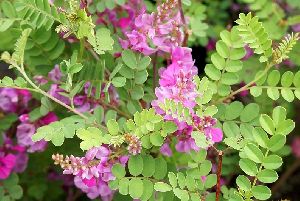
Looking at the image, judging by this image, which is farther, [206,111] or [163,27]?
[163,27]

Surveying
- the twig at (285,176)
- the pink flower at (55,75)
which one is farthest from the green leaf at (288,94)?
the twig at (285,176)

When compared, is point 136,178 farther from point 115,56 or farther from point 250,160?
point 115,56

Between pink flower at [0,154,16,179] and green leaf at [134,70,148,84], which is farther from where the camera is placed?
pink flower at [0,154,16,179]

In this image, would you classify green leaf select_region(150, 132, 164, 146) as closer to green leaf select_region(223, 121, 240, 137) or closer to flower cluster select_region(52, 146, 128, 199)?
flower cluster select_region(52, 146, 128, 199)

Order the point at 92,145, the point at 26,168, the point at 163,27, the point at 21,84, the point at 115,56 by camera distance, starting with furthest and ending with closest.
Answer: the point at 26,168 → the point at 115,56 → the point at 163,27 → the point at 21,84 → the point at 92,145

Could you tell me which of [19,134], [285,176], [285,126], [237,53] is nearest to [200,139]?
[285,126]

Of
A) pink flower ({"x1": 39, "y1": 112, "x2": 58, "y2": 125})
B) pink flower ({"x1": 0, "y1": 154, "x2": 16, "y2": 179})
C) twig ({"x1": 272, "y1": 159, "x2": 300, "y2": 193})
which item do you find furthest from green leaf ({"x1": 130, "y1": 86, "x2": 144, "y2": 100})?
twig ({"x1": 272, "y1": 159, "x2": 300, "y2": 193})

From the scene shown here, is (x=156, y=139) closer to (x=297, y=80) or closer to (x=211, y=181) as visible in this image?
(x=211, y=181)

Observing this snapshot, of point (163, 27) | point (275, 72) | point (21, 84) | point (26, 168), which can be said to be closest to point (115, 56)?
point (163, 27)

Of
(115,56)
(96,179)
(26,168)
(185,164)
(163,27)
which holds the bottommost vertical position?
(26,168)
